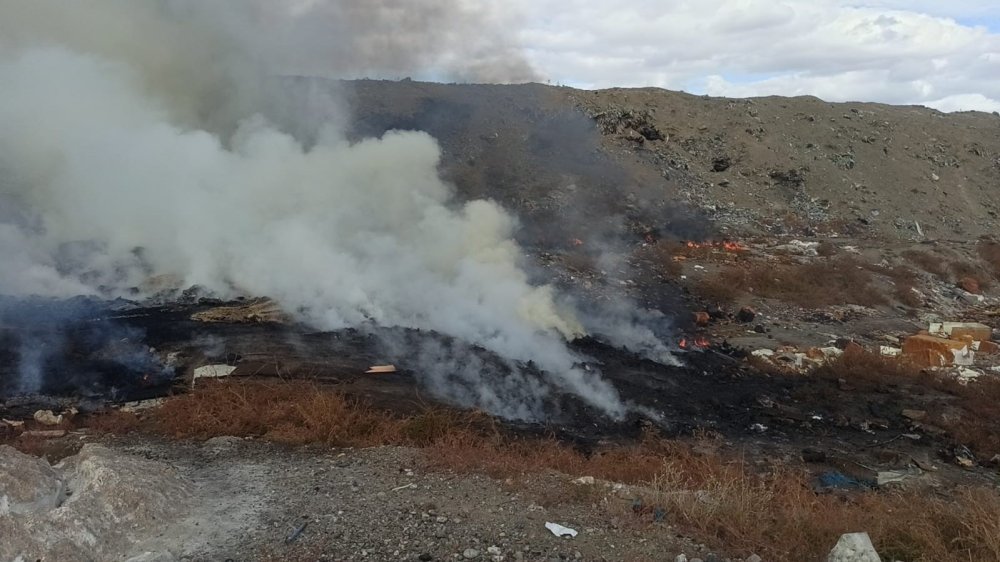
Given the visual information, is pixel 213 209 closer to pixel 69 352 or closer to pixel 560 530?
pixel 69 352

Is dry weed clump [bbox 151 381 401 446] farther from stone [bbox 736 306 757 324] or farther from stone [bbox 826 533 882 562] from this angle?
stone [bbox 736 306 757 324]

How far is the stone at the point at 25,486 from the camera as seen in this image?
15.1 feet

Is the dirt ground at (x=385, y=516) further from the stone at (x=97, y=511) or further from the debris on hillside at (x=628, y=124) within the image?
the debris on hillside at (x=628, y=124)

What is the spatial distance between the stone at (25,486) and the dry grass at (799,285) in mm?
13433

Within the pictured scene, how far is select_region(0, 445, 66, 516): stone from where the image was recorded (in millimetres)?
4594

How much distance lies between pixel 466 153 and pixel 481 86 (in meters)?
6.53

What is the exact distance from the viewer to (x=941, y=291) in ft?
56.6

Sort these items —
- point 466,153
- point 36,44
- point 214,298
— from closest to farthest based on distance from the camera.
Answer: point 214,298, point 36,44, point 466,153

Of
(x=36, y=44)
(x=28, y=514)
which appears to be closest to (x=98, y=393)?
(x=28, y=514)

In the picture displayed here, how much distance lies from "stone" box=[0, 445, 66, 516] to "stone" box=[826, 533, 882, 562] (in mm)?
5363

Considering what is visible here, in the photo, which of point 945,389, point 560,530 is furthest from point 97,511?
point 945,389

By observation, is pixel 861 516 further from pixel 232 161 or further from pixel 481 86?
pixel 481 86

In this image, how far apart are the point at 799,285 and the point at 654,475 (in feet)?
39.3

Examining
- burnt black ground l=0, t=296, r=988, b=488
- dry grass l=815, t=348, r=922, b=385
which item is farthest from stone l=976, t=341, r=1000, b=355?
burnt black ground l=0, t=296, r=988, b=488
